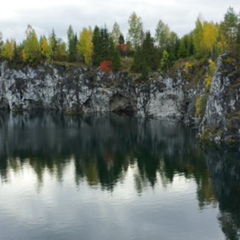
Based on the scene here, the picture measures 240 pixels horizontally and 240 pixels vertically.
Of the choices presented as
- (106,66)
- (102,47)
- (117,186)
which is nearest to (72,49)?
(102,47)

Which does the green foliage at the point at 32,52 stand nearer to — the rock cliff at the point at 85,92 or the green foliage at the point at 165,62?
the rock cliff at the point at 85,92

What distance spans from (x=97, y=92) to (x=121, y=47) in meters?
23.5

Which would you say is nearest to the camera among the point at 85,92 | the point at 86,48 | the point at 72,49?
the point at 85,92

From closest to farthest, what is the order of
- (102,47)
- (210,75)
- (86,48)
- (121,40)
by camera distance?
(210,75) → (86,48) → (102,47) → (121,40)

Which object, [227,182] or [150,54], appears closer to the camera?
[227,182]

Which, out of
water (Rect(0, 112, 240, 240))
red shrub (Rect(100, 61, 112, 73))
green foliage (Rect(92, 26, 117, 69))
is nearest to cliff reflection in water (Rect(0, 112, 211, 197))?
water (Rect(0, 112, 240, 240))

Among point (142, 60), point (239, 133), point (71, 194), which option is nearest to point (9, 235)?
point (71, 194)

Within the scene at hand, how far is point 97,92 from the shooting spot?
471ft

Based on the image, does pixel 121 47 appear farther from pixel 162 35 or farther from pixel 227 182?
pixel 227 182

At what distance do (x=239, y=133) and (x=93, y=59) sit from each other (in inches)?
3117

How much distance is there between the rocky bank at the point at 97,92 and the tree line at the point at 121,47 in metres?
4.59

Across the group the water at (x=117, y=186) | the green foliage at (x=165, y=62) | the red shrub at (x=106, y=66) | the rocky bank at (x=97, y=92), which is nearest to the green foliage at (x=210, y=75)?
the rocky bank at (x=97, y=92)

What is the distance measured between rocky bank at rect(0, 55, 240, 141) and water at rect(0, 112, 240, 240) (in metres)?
23.5

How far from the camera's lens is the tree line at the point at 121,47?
12838cm
